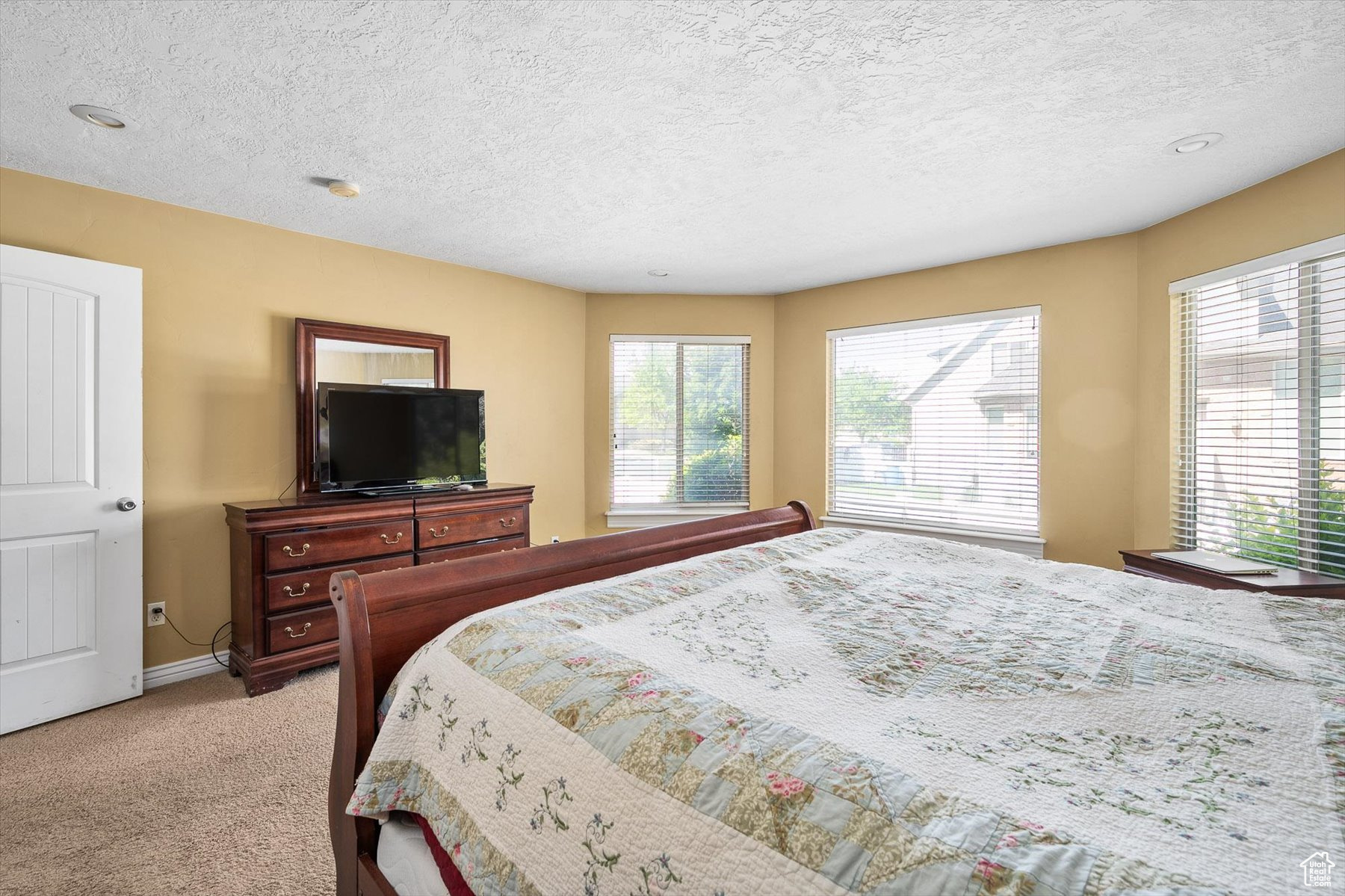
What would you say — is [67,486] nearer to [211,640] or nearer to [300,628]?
[211,640]

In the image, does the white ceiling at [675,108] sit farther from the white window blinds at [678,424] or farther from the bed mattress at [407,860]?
the bed mattress at [407,860]

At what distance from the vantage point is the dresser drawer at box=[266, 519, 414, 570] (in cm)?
292

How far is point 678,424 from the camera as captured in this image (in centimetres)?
515

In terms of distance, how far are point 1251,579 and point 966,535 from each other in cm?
172

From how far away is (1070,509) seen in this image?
3.76m

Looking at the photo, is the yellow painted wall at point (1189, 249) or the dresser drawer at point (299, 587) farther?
the dresser drawer at point (299, 587)

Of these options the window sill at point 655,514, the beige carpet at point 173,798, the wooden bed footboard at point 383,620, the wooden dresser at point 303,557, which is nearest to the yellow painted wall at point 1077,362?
the window sill at point 655,514

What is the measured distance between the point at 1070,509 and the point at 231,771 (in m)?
4.53

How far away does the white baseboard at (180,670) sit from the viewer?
118 inches

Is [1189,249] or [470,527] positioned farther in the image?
[470,527]

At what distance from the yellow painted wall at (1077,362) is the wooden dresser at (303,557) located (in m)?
3.69

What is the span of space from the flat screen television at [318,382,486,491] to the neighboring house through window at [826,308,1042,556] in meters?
2.84

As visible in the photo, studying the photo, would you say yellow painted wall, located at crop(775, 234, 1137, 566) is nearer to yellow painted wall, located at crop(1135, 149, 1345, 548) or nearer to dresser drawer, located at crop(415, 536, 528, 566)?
yellow painted wall, located at crop(1135, 149, 1345, 548)

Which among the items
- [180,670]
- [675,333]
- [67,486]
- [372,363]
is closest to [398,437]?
[372,363]
